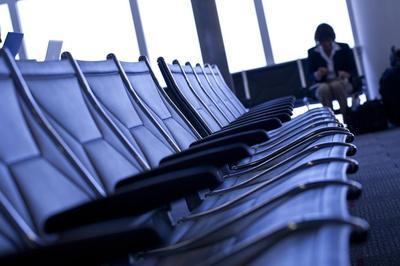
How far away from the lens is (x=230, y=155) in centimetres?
171

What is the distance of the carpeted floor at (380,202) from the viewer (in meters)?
3.05

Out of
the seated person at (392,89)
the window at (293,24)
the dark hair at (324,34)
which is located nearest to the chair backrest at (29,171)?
the dark hair at (324,34)

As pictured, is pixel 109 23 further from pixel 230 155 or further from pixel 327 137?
pixel 230 155

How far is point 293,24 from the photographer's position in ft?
39.3

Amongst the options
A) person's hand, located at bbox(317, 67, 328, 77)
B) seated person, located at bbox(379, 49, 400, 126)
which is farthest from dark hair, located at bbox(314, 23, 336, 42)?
seated person, located at bbox(379, 49, 400, 126)

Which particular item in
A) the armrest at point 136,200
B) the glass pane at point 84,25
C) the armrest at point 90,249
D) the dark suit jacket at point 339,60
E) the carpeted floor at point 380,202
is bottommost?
the carpeted floor at point 380,202

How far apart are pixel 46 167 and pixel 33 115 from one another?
19cm

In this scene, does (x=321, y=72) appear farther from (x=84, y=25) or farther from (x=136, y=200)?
(x=136, y=200)

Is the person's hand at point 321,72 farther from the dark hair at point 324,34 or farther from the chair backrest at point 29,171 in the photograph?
the chair backrest at point 29,171

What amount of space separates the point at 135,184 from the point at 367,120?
7.75m

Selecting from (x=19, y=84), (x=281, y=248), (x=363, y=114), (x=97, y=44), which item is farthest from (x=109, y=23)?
(x=281, y=248)

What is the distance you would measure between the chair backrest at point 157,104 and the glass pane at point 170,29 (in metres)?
8.92

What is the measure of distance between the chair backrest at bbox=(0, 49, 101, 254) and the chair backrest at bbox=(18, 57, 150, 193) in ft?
0.34

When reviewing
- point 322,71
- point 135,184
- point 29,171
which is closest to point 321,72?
point 322,71
